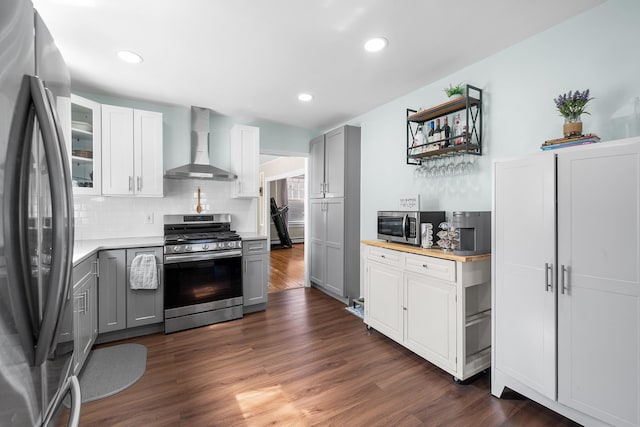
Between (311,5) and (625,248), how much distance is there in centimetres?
215

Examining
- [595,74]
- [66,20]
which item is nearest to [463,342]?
[595,74]

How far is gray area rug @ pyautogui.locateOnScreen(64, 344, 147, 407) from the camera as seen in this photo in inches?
81.9

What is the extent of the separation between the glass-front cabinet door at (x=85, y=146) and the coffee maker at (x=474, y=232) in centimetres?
345

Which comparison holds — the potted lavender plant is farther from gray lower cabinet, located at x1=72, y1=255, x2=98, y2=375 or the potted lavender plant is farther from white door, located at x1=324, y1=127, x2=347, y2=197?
gray lower cabinet, located at x1=72, y1=255, x2=98, y2=375

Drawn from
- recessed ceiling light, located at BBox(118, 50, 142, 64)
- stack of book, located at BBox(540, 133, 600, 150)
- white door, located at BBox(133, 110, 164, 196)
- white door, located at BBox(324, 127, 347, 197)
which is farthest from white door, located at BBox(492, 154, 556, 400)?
white door, located at BBox(133, 110, 164, 196)

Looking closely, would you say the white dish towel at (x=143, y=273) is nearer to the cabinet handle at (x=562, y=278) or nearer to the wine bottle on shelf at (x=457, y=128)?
the wine bottle on shelf at (x=457, y=128)

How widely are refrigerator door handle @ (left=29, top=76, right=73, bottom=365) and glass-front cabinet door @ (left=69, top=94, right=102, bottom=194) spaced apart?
8.66 feet

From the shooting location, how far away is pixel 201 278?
10.5 feet

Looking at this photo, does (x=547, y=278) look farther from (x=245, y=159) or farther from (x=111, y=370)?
(x=245, y=159)

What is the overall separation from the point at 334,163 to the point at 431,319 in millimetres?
2401

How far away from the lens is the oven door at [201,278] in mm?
3045

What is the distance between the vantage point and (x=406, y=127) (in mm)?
3201

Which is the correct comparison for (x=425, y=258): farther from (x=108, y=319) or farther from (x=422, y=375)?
(x=108, y=319)

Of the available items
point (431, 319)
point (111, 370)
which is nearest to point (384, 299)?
point (431, 319)
